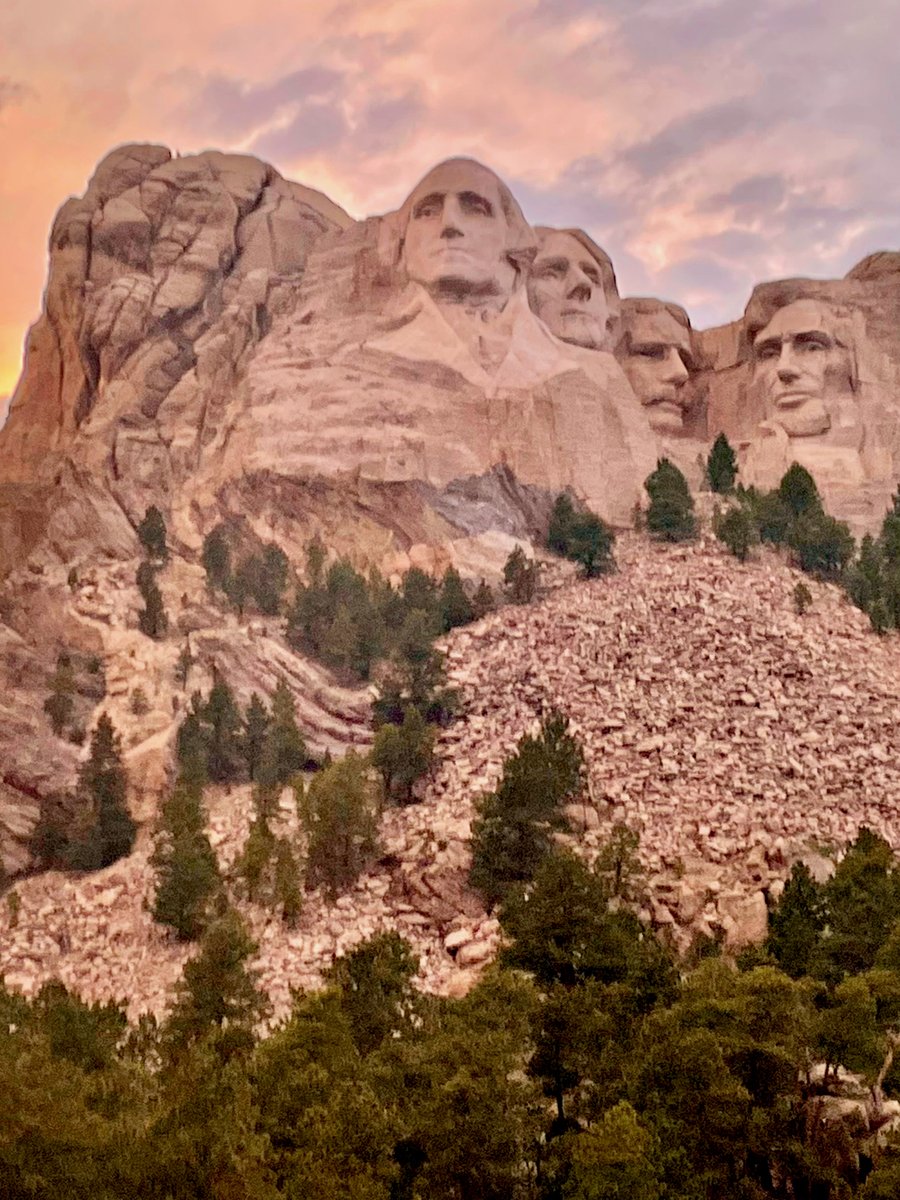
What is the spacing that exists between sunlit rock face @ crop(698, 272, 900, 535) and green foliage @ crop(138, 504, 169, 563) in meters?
33.8

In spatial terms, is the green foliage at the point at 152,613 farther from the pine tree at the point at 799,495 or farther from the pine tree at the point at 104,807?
the pine tree at the point at 799,495

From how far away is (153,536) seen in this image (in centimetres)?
5984

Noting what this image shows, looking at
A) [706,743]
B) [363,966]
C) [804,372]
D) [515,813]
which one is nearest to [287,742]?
[515,813]

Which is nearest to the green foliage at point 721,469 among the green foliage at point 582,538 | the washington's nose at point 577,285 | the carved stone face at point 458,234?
the green foliage at point 582,538

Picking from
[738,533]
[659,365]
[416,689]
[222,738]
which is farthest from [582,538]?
[659,365]

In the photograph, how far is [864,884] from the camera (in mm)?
31344

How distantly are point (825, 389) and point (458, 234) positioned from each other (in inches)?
932

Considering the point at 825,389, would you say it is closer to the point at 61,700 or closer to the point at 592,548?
the point at 592,548

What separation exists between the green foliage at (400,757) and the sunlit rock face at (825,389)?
3724 centimetres

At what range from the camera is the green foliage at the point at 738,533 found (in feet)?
197

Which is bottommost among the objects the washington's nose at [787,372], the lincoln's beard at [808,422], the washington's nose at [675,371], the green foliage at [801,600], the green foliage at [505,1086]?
the green foliage at [505,1086]

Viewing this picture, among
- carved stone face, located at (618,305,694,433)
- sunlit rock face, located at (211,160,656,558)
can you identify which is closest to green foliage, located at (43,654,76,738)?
sunlit rock face, located at (211,160,656,558)

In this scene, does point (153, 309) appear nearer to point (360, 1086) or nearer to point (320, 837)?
point (320, 837)

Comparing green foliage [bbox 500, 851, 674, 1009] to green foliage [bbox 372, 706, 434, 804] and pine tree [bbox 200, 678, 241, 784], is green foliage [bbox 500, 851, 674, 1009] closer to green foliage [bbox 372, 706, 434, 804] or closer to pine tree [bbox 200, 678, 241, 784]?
green foliage [bbox 372, 706, 434, 804]
